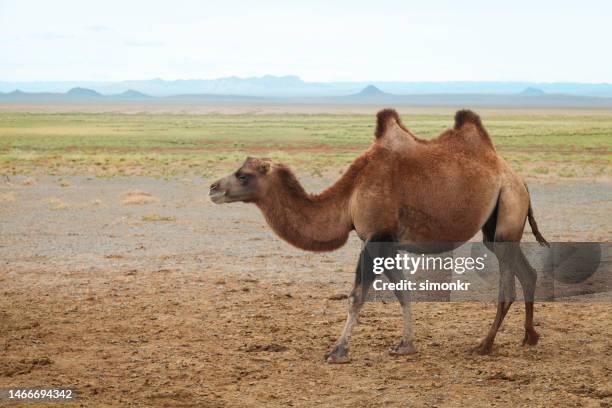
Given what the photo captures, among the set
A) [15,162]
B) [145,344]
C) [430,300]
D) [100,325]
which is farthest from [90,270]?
[15,162]

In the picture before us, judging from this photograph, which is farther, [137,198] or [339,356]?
[137,198]

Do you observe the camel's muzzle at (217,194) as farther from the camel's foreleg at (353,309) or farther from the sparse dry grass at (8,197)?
the sparse dry grass at (8,197)

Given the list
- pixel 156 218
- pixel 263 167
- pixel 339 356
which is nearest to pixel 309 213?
pixel 263 167

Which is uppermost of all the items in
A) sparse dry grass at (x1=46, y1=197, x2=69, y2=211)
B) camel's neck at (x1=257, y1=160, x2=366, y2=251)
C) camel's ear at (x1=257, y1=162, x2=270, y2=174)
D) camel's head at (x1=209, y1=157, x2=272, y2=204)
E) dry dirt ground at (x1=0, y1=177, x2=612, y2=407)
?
camel's ear at (x1=257, y1=162, x2=270, y2=174)

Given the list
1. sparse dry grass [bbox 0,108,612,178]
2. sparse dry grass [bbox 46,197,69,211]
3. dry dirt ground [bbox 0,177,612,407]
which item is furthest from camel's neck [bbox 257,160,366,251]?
sparse dry grass [bbox 0,108,612,178]

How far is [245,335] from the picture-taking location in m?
8.41

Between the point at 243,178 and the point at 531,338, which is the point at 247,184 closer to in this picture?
the point at 243,178

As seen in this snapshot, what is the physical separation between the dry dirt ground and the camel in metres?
0.50

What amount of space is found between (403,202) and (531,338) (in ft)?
6.11

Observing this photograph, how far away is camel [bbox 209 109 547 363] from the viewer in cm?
748

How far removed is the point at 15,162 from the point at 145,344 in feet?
103

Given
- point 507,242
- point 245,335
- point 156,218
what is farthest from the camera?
point 156,218

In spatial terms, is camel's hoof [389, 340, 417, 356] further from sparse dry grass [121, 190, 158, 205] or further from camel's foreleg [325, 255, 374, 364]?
sparse dry grass [121, 190, 158, 205]

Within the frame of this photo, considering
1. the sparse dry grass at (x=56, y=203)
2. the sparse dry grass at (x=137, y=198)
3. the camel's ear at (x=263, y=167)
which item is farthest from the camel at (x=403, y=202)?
the sparse dry grass at (x=137, y=198)
